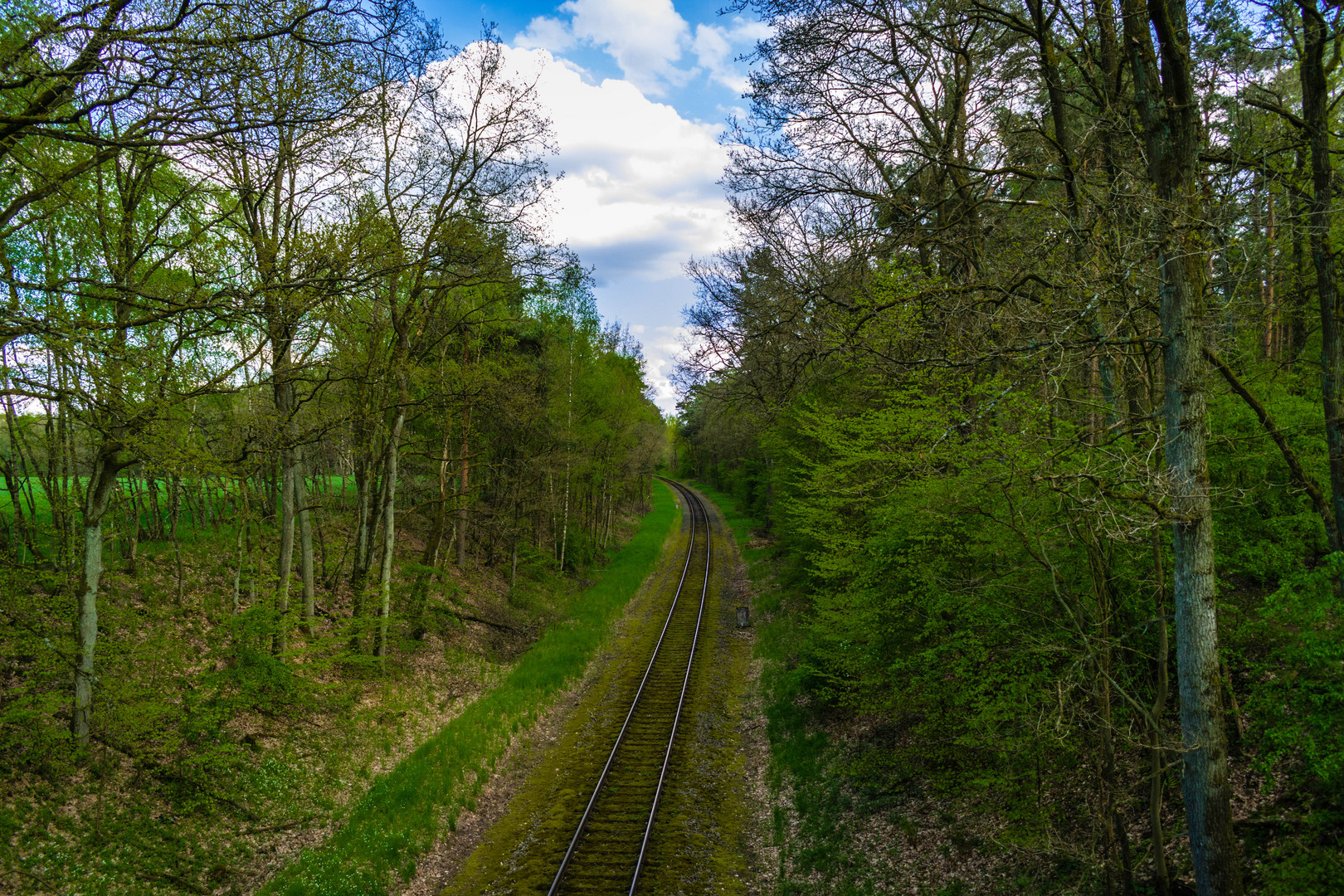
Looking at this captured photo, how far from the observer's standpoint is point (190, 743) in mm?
8883

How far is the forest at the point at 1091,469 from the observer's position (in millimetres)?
4445

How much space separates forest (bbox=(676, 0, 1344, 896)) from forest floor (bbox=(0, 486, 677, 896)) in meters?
6.92

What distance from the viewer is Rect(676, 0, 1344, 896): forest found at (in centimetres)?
445

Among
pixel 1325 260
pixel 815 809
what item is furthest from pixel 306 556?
pixel 1325 260

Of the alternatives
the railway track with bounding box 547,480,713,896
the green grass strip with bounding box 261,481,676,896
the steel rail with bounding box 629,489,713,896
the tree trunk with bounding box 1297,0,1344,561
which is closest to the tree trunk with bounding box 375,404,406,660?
the green grass strip with bounding box 261,481,676,896

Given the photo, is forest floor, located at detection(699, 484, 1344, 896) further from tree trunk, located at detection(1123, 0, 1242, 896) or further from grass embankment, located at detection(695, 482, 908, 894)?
tree trunk, located at detection(1123, 0, 1242, 896)

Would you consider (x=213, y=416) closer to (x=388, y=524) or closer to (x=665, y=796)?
(x=388, y=524)

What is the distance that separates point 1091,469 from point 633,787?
8.38 meters

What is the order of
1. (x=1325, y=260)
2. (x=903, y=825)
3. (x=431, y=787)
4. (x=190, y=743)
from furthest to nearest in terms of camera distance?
1. (x=431, y=787)
2. (x=190, y=743)
3. (x=903, y=825)
4. (x=1325, y=260)

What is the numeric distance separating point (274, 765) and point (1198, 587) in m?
11.4

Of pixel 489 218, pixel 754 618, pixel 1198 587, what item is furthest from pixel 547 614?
pixel 1198 587

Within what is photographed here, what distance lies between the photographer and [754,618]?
20234mm

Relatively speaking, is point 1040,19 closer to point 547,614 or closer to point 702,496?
point 547,614

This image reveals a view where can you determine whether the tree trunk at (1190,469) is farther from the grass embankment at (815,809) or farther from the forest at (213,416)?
the forest at (213,416)
